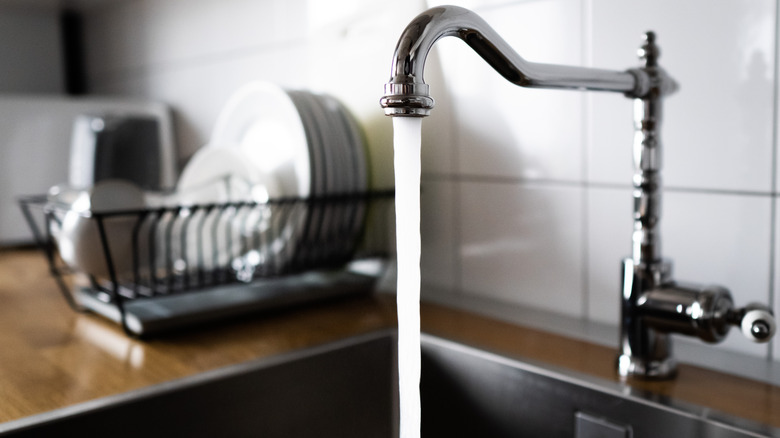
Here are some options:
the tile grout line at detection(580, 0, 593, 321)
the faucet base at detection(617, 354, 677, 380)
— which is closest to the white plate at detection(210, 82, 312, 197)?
the tile grout line at detection(580, 0, 593, 321)

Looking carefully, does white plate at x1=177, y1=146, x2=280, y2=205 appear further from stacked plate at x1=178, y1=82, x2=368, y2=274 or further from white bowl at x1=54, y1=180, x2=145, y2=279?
white bowl at x1=54, y1=180, x2=145, y2=279

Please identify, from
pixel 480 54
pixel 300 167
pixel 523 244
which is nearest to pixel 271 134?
pixel 300 167

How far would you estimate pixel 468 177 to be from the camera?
0.91m

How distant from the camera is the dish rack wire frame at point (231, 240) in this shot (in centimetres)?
83

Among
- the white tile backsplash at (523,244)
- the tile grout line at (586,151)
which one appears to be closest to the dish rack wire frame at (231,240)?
the white tile backsplash at (523,244)

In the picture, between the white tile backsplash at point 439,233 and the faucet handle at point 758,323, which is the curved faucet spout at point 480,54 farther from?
the white tile backsplash at point 439,233

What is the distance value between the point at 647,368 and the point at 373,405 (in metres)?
0.30

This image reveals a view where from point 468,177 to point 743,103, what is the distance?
1.17ft

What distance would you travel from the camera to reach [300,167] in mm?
913

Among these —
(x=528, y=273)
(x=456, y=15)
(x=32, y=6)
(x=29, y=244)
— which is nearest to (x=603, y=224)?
(x=528, y=273)

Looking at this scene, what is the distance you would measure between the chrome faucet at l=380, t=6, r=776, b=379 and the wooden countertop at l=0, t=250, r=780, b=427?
1.5 inches

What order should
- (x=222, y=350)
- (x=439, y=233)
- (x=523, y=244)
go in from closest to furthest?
1. (x=222, y=350)
2. (x=523, y=244)
3. (x=439, y=233)

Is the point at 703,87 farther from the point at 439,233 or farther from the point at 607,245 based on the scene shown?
the point at 439,233

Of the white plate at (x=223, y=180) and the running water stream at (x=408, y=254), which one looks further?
the white plate at (x=223, y=180)
